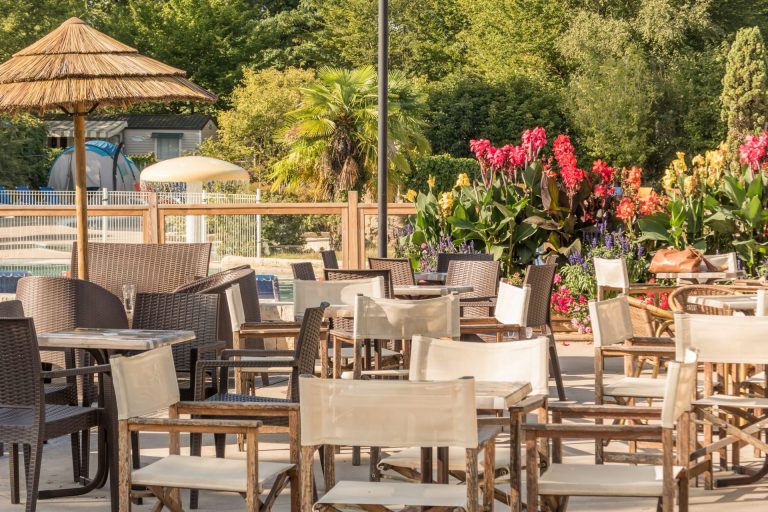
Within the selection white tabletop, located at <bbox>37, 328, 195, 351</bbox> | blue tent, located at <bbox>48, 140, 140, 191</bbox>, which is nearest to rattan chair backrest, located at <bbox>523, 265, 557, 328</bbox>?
white tabletop, located at <bbox>37, 328, 195, 351</bbox>

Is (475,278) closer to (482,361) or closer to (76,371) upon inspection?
(76,371)

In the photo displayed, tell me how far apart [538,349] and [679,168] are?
27.4ft

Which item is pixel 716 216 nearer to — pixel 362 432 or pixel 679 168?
pixel 679 168

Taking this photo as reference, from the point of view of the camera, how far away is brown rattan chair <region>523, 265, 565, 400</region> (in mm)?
8766

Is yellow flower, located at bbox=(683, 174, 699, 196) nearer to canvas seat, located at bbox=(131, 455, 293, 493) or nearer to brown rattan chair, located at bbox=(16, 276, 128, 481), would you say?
brown rattan chair, located at bbox=(16, 276, 128, 481)

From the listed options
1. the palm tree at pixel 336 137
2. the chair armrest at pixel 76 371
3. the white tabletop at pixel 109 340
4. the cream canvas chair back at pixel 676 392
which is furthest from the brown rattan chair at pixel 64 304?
the palm tree at pixel 336 137

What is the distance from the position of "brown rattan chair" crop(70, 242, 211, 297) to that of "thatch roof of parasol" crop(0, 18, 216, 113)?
1.81 meters

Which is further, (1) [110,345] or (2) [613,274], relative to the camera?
(2) [613,274]

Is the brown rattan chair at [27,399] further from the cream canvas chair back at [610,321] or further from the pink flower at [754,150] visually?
the pink flower at [754,150]

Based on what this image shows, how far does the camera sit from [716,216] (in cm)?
1218

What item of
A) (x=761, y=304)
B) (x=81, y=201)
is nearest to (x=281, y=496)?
(x=761, y=304)

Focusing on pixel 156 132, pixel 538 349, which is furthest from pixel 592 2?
pixel 538 349

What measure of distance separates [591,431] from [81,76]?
570 cm

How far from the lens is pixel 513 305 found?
7.00 metres
